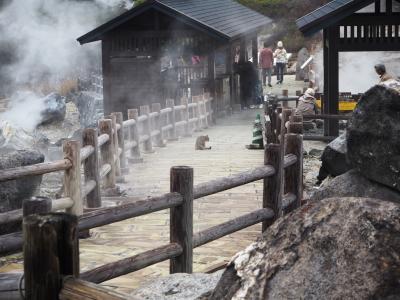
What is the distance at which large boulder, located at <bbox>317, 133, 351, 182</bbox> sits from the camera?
8922 mm

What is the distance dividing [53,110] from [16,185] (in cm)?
1950

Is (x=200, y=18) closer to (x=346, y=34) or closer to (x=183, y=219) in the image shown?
(x=346, y=34)

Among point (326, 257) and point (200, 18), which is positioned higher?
point (200, 18)

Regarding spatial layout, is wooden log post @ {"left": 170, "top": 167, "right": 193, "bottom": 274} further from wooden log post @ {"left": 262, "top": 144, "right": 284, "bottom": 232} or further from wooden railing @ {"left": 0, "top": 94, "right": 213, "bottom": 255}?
wooden log post @ {"left": 262, "top": 144, "right": 284, "bottom": 232}

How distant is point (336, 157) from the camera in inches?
357

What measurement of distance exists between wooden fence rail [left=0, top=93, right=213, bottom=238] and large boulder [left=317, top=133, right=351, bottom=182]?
286 centimetres

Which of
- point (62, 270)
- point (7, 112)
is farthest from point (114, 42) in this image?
point (62, 270)

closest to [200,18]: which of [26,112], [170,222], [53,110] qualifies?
[53,110]

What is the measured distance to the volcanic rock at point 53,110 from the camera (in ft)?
86.5

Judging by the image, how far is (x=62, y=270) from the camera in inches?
106

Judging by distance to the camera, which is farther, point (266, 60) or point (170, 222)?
point (266, 60)

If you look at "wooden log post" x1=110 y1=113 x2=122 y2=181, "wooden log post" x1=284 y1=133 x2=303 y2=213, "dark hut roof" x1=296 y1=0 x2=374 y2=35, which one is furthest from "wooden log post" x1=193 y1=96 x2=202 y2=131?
"wooden log post" x1=284 y1=133 x2=303 y2=213

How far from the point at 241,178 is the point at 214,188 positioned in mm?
407

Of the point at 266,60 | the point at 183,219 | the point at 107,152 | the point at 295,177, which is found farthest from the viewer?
the point at 266,60
